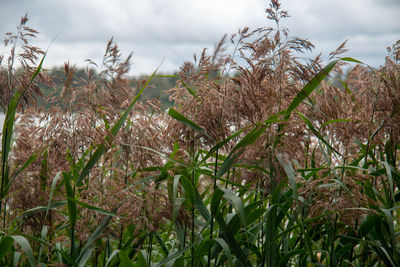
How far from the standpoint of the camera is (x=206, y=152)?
1.97 m

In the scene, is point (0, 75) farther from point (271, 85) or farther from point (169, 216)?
point (271, 85)

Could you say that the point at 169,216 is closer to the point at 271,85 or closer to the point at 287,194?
the point at 287,194

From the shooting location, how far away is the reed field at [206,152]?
1.71 m

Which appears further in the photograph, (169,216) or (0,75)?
(0,75)

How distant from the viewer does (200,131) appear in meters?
1.73

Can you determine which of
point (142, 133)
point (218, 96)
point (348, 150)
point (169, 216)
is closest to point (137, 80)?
point (142, 133)

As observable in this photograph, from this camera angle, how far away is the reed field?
1.71 meters

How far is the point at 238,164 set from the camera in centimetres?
185

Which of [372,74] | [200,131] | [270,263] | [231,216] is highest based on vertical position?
Answer: [372,74]

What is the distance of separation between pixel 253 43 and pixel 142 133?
23.9 inches

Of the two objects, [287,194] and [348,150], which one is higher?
[348,150]

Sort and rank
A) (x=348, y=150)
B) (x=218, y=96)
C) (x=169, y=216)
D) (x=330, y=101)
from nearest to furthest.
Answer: (x=169, y=216), (x=218, y=96), (x=330, y=101), (x=348, y=150)

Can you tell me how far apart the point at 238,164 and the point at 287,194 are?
248mm

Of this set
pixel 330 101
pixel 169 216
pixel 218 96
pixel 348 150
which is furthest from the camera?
pixel 348 150
